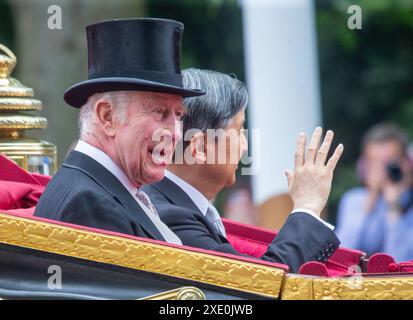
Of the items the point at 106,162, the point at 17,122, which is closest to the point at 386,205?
the point at 17,122

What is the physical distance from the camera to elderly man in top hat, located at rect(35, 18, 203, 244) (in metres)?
3.79

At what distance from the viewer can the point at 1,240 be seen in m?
3.54

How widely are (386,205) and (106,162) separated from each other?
164 inches

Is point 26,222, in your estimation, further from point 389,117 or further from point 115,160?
point 389,117

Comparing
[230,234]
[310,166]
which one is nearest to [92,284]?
[310,166]

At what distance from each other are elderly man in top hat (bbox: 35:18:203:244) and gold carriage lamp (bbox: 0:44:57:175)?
773mm

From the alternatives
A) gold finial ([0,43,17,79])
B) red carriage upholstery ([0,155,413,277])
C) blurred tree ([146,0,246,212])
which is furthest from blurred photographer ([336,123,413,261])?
blurred tree ([146,0,246,212])

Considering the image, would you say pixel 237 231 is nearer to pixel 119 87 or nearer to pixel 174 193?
pixel 174 193

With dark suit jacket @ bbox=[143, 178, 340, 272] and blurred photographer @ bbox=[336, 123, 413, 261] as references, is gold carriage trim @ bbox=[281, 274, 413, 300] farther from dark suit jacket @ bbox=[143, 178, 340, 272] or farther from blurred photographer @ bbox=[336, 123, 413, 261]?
blurred photographer @ bbox=[336, 123, 413, 261]

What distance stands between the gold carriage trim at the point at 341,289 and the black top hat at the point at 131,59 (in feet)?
2.38

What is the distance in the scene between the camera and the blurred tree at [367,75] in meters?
13.8

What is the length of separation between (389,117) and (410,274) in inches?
411

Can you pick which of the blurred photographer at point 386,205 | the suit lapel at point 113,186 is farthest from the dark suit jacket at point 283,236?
the blurred photographer at point 386,205

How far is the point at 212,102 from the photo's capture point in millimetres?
4270
